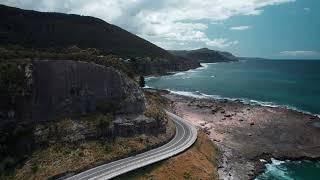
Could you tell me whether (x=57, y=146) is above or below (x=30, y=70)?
below

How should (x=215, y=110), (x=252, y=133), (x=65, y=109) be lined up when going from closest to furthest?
(x=65, y=109) < (x=252, y=133) < (x=215, y=110)

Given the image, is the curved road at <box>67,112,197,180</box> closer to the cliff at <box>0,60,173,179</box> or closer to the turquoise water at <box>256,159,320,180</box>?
the cliff at <box>0,60,173,179</box>

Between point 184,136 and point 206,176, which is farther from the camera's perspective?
point 184,136

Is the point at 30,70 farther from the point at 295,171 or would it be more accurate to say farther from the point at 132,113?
the point at 295,171

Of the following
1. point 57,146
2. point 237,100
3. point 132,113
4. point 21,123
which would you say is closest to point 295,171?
point 132,113

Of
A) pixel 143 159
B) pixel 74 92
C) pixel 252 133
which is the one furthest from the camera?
pixel 252 133

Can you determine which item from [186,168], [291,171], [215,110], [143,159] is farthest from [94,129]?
[215,110]

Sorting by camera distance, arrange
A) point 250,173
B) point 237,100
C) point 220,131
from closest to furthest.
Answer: point 250,173
point 220,131
point 237,100

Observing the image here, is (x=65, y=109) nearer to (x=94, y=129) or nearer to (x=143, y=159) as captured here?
(x=94, y=129)
